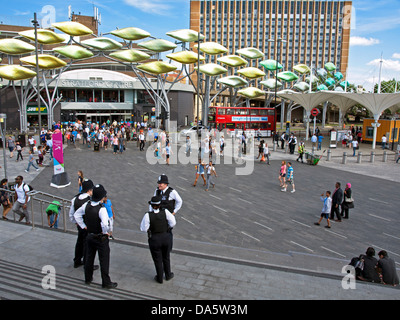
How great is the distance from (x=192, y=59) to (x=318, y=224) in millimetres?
30733

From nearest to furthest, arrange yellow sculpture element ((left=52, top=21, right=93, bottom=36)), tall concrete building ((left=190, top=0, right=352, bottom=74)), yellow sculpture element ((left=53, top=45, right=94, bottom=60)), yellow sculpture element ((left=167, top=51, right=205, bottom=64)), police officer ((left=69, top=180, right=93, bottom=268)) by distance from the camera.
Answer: police officer ((left=69, top=180, right=93, bottom=268))
yellow sculpture element ((left=52, top=21, right=93, bottom=36))
yellow sculpture element ((left=53, top=45, right=94, bottom=60))
yellow sculpture element ((left=167, top=51, right=205, bottom=64))
tall concrete building ((left=190, top=0, right=352, bottom=74))

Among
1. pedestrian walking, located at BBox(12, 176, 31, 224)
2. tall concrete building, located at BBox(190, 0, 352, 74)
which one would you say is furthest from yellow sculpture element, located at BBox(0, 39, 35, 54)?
tall concrete building, located at BBox(190, 0, 352, 74)

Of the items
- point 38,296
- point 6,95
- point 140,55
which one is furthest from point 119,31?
point 38,296

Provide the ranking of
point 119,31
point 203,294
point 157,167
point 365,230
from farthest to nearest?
point 119,31
point 157,167
point 365,230
point 203,294

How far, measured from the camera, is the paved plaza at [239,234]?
5.65 metres

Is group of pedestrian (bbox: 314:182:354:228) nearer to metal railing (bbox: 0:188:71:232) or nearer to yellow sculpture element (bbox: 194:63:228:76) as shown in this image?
metal railing (bbox: 0:188:71:232)

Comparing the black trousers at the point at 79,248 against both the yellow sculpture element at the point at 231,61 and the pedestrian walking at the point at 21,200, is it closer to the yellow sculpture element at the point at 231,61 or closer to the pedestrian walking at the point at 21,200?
the pedestrian walking at the point at 21,200

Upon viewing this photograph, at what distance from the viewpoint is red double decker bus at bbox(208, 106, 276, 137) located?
36.8m

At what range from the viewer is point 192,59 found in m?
37.8

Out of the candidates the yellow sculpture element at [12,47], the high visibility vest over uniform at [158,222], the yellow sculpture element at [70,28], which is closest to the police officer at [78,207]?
the high visibility vest over uniform at [158,222]

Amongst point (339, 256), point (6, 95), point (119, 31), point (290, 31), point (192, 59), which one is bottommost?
point (339, 256)

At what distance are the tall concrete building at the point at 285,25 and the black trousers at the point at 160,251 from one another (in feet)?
337

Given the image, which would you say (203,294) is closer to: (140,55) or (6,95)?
(140,55)

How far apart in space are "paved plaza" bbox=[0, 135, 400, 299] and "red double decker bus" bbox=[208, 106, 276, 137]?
17.6 meters
